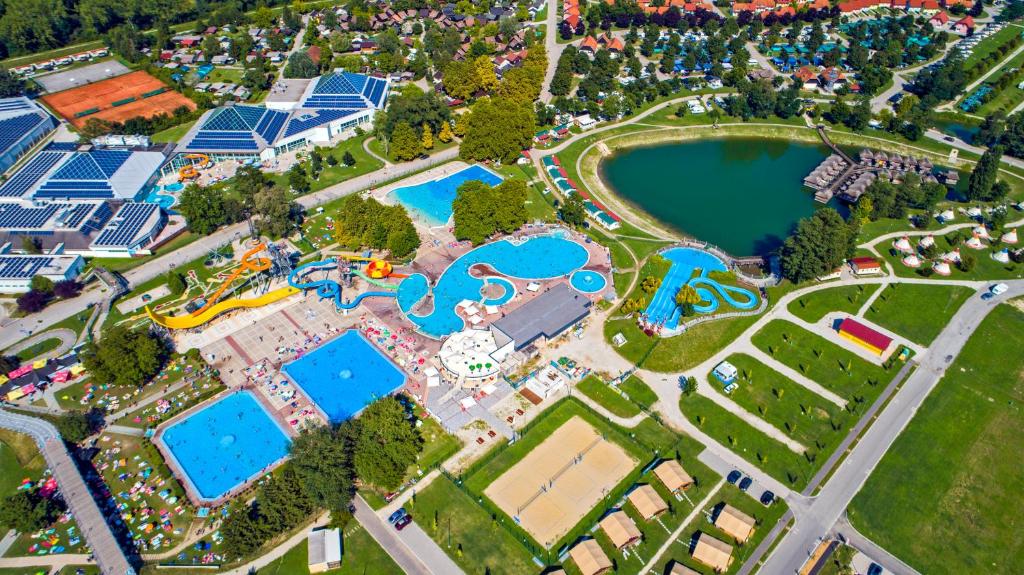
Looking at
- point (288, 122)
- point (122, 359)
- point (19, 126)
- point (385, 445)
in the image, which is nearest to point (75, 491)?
point (122, 359)

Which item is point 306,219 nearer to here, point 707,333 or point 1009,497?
point 707,333

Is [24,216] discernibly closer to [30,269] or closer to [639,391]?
[30,269]

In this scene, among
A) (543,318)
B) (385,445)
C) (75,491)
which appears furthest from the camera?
(543,318)

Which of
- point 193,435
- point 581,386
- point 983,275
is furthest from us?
point 983,275

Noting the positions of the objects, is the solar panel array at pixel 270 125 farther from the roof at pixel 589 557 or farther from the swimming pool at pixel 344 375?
the roof at pixel 589 557

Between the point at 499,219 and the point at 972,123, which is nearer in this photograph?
the point at 499,219

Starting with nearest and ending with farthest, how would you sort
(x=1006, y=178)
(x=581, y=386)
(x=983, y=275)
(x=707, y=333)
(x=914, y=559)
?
(x=914, y=559)
(x=581, y=386)
(x=707, y=333)
(x=983, y=275)
(x=1006, y=178)

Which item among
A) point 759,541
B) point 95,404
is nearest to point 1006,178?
point 759,541
